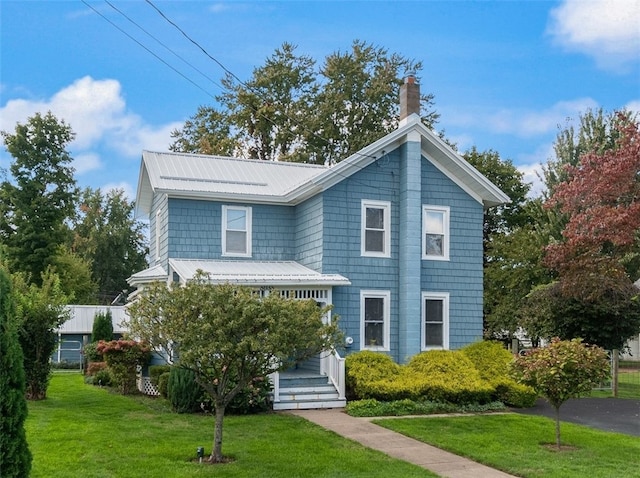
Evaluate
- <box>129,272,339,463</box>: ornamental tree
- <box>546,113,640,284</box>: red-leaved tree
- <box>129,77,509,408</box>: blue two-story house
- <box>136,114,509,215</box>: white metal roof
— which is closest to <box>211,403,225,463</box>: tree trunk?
<box>129,272,339,463</box>: ornamental tree

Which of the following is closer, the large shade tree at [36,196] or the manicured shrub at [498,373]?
the manicured shrub at [498,373]

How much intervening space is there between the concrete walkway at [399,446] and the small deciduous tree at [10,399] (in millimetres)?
5514

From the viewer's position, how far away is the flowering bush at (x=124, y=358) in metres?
17.7

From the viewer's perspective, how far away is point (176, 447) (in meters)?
10.8

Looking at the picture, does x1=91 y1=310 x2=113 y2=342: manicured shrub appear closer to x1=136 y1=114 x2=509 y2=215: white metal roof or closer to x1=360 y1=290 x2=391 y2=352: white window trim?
x1=136 y1=114 x2=509 y2=215: white metal roof

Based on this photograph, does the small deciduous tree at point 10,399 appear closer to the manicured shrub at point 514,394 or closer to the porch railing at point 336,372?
the porch railing at point 336,372

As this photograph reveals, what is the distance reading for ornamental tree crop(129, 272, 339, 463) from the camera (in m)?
9.84

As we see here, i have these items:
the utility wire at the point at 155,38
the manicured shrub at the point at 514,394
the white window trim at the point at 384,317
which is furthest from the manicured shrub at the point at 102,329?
the manicured shrub at the point at 514,394

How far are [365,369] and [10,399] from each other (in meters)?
9.88

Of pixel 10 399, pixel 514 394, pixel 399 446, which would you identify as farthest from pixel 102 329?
pixel 10 399

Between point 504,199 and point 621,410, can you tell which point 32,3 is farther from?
point 621,410

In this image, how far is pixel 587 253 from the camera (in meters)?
18.3

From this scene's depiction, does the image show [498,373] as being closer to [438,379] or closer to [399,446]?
[438,379]

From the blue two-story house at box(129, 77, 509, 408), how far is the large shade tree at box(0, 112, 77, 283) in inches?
715
